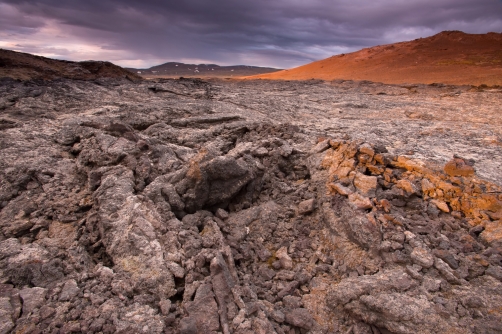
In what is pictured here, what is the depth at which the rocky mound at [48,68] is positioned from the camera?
9.29 m

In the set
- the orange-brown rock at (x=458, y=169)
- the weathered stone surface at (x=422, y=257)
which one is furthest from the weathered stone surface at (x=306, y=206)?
the orange-brown rock at (x=458, y=169)

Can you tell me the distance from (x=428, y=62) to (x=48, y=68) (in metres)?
23.0

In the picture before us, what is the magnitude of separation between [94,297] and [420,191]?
12.2 feet

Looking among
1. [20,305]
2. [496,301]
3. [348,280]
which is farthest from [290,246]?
[20,305]

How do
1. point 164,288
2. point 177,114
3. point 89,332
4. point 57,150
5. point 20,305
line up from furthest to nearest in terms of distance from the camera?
1. point 177,114
2. point 57,150
3. point 164,288
4. point 20,305
5. point 89,332

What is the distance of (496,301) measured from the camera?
8.61 ft

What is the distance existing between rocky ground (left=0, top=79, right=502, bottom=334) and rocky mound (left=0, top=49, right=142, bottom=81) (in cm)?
432

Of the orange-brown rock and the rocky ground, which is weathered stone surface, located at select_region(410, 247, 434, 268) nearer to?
the rocky ground

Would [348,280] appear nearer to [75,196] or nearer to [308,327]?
[308,327]

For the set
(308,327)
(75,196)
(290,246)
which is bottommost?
(308,327)

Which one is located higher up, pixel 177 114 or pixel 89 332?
pixel 177 114

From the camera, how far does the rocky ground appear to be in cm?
263

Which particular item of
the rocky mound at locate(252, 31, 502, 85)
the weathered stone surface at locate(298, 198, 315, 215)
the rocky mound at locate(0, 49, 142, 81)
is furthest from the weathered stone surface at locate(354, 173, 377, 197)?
the rocky mound at locate(252, 31, 502, 85)

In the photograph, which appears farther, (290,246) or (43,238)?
(290,246)
